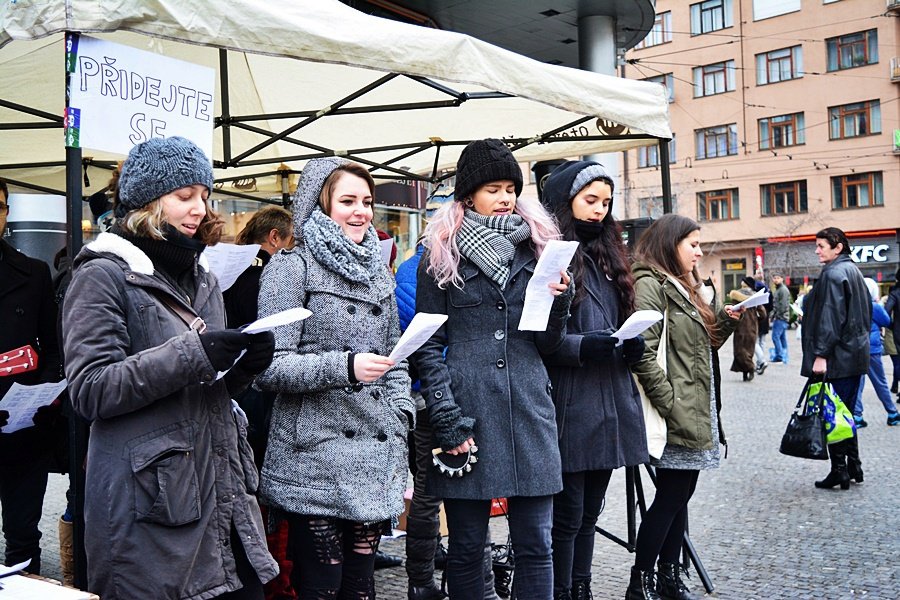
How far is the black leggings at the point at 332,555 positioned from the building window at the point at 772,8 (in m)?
39.5

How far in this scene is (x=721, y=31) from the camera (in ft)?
128

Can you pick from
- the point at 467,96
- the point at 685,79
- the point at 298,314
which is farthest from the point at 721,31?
the point at 298,314

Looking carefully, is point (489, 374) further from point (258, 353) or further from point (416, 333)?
point (258, 353)

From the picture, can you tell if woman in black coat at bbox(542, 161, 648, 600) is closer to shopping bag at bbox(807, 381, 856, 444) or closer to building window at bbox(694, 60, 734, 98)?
shopping bag at bbox(807, 381, 856, 444)

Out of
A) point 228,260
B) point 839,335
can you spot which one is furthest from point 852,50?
point 228,260

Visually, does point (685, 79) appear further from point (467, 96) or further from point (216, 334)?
point (216, 334)

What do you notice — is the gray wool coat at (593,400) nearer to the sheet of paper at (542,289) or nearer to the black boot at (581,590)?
the sheet of paper at (542,289)

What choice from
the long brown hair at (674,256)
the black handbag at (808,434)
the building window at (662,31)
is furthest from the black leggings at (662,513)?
the building window at (662,31)

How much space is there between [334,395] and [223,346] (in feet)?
2.16

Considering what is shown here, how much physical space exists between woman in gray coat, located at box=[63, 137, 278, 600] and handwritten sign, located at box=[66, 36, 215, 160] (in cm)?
43

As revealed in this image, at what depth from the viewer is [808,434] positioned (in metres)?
6.51

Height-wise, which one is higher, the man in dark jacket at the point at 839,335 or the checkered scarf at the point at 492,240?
the checkered scarf at the point at 492,240

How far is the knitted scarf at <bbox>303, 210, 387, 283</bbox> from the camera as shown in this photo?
296 centimetres

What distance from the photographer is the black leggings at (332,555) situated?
9.32ft
